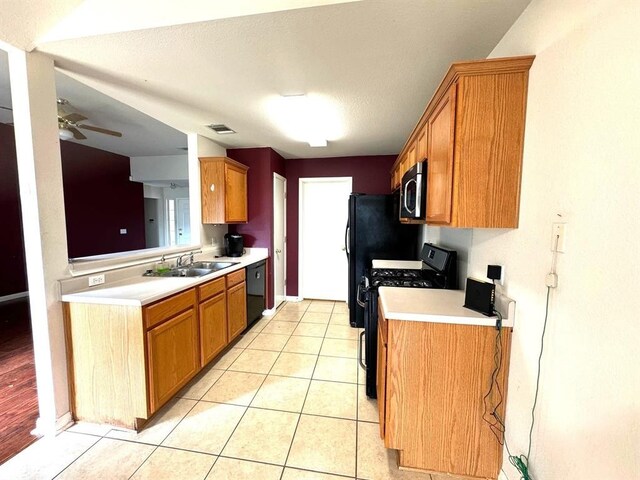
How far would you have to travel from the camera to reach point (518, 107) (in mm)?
1211

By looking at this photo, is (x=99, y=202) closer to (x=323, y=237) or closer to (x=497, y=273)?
(x=323, y=237)

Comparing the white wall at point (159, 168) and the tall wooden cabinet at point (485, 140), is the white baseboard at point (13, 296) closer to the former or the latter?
the white wall at point (159, 168)

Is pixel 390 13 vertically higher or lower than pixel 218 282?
higher

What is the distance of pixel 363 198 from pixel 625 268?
2709 millimetres

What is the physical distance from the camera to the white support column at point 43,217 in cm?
158

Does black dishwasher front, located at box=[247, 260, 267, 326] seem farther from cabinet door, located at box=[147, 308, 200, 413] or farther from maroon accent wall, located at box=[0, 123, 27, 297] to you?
maroon accent wall, located at box=[0, 123, 27, 297]

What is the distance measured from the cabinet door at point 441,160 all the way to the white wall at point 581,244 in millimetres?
317

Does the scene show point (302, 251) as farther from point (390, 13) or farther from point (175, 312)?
point (390, 13)

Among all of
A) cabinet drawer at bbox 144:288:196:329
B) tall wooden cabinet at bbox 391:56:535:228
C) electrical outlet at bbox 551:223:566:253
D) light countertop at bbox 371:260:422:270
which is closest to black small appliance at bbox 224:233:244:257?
cabinet drawer at bbox 144:288:196:329

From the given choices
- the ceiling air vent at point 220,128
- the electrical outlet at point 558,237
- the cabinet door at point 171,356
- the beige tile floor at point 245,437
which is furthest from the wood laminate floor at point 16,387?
the electrical outlet at point 558,237

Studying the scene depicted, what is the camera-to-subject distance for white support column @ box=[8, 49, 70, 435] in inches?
62.1

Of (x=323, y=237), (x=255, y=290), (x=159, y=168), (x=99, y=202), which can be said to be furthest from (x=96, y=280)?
(x=159, y=168)

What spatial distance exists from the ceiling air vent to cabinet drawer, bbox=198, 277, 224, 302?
1619 millimetres

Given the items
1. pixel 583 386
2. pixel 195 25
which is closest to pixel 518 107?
pixel 583 386
